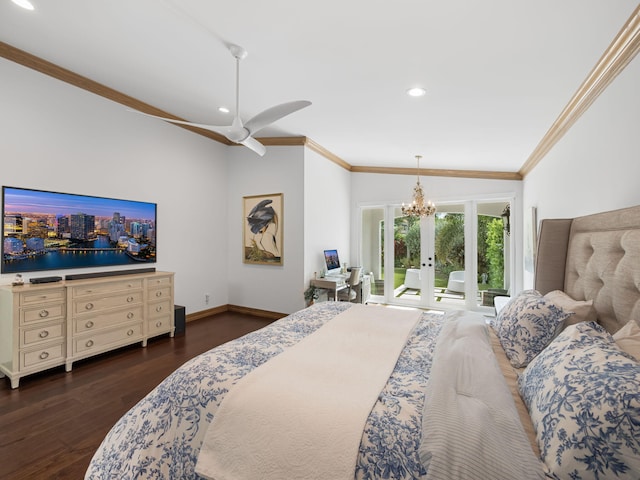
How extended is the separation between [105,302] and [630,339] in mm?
4044

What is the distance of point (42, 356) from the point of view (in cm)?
277

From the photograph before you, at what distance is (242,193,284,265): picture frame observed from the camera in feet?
16.1

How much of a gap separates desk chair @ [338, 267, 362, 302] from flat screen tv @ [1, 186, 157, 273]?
9.86ft

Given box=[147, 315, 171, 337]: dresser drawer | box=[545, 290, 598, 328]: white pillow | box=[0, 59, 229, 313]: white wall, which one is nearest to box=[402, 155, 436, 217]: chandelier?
box=[0, 59, 229, 313]: white wall

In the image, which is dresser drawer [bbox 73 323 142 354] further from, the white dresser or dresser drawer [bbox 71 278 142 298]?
dresser drawer [bbox 71 278 142 298]

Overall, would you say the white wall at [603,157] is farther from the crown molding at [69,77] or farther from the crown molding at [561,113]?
the crown molding at [69,77]

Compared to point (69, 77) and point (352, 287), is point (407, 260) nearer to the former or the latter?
point (352, 287)

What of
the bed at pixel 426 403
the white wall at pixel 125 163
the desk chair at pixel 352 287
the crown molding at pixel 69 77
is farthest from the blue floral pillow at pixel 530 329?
the crown molding at pixel 69 77

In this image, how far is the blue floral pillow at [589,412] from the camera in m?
0.79

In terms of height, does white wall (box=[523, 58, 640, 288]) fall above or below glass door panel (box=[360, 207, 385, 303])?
above

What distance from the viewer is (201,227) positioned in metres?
4.85

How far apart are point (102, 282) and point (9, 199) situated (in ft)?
3.53

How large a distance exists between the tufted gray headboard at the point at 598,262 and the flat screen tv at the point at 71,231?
4.36m

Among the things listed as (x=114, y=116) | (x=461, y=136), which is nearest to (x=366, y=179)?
(x=461, y=136)
